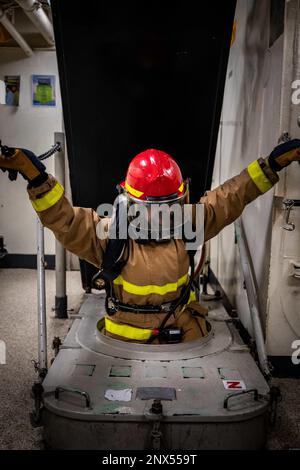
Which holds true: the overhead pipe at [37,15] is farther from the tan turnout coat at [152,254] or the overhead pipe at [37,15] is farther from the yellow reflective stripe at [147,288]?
the yellow reflective stripe at [147,288]

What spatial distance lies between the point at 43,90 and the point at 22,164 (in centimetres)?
332

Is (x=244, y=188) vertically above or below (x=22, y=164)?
below

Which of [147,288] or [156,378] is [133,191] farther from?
[156,378]

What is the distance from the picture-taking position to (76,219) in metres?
2.17

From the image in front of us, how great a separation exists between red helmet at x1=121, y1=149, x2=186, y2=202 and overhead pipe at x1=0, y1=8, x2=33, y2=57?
2519mm

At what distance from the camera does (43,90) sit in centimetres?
494

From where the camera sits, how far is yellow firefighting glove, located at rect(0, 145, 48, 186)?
192cm

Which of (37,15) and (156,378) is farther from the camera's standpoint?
(37,15)

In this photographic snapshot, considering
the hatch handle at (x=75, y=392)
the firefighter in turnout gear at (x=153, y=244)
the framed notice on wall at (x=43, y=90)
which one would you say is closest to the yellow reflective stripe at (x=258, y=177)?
the firefighter in turnout gear at (x=153, y=244)

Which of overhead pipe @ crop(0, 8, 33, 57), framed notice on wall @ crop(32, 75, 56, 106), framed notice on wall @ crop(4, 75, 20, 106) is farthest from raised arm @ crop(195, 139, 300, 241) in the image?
framed notice on wall @ crop(4, 75, 20, 106)

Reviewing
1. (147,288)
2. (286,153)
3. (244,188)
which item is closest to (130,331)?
(147,288)

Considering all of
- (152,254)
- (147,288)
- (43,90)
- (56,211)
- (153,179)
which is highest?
(43,90)

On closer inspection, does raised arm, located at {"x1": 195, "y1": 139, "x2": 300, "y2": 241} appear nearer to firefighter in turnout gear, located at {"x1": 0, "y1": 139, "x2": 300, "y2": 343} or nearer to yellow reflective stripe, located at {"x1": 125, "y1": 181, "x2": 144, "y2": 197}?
firefighter in turnout gear, located at {"x1": 0, "y1": 139, "x2": 300, "y2": 343}
